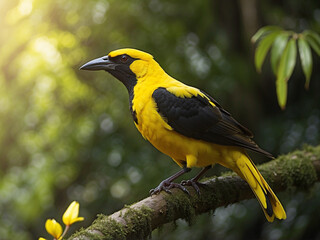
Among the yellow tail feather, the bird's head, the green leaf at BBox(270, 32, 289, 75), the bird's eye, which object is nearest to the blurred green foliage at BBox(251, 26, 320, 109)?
the green leaf at BBox(270, 32, 289, 75)

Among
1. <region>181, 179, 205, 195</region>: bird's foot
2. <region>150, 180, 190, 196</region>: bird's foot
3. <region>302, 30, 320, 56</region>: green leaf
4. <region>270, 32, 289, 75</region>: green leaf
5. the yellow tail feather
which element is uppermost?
<region>270, 32, 289, 75</region>: green leaf

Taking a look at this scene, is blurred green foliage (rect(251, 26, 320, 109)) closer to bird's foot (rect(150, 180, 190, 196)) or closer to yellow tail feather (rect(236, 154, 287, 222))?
yellow tail feather (rect(236, 154, 287, 222))

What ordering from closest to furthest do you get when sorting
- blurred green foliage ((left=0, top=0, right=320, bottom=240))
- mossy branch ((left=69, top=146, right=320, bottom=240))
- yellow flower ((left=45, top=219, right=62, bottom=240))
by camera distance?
yellow flower ((left=45, top=219, right=62, bottom=240)) < mossy branch ((left=69, top=146, right=320, bottom=240)) < blurred green foliage ((left=0, top=0, right=320, bottom=240))

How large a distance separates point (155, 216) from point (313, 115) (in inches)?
115

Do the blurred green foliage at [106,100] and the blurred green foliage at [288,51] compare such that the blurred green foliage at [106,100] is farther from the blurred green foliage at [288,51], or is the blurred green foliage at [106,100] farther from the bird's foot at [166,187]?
the bird's foot at [166,187]

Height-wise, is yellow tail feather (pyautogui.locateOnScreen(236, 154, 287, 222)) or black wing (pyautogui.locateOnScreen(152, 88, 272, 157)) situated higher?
black wing (pyautogui.locateOnScreen(152, 88, 272, 157))

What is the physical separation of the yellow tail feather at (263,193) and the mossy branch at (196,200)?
7.4 inches

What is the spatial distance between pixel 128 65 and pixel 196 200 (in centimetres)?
93

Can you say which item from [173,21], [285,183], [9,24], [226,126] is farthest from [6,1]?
[285,183]

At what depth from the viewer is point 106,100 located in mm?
4746

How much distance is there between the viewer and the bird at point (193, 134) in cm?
234

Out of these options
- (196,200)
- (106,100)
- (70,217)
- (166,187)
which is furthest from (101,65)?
(106,100)

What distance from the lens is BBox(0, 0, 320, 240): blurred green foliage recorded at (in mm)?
4301

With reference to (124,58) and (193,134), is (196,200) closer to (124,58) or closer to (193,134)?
(193,134)
